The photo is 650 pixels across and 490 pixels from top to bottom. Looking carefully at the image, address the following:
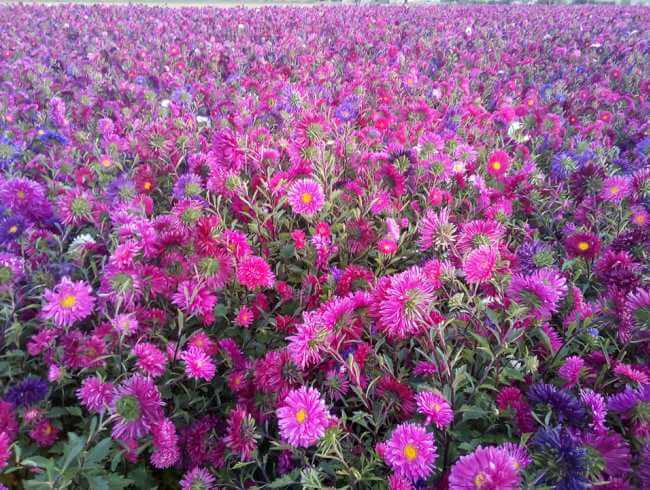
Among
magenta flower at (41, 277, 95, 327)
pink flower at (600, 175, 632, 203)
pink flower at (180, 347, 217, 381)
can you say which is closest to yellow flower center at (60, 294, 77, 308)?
magenta flower at (41, 277, 95, 327)

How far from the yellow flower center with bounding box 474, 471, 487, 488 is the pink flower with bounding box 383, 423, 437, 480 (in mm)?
132

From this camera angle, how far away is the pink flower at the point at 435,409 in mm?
973

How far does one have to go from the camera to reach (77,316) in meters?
Result: 1.23

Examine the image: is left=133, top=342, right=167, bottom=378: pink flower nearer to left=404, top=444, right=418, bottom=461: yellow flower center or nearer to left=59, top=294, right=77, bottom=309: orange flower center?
left=59, top=294, right=77, bottom=309: orange flower center

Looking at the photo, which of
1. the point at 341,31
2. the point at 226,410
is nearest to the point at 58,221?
the point at 226,410

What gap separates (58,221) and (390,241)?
1.36 m

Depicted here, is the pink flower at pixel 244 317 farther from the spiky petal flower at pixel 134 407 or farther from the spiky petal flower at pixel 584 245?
the spiky petal flower at pixel 584 245

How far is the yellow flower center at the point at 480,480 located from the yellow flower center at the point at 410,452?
0.52ft

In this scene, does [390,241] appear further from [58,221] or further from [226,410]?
[58,221]

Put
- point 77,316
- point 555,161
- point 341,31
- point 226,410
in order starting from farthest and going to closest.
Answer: point 341,31 < point 555,161 < point 226,410 < point 77,316

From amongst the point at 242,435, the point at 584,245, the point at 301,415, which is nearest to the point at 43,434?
the point at 242,435

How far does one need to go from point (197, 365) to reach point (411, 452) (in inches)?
24.4

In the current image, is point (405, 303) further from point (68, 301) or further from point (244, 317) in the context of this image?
point (68, 301)

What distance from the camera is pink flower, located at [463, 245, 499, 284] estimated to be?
1061mm
